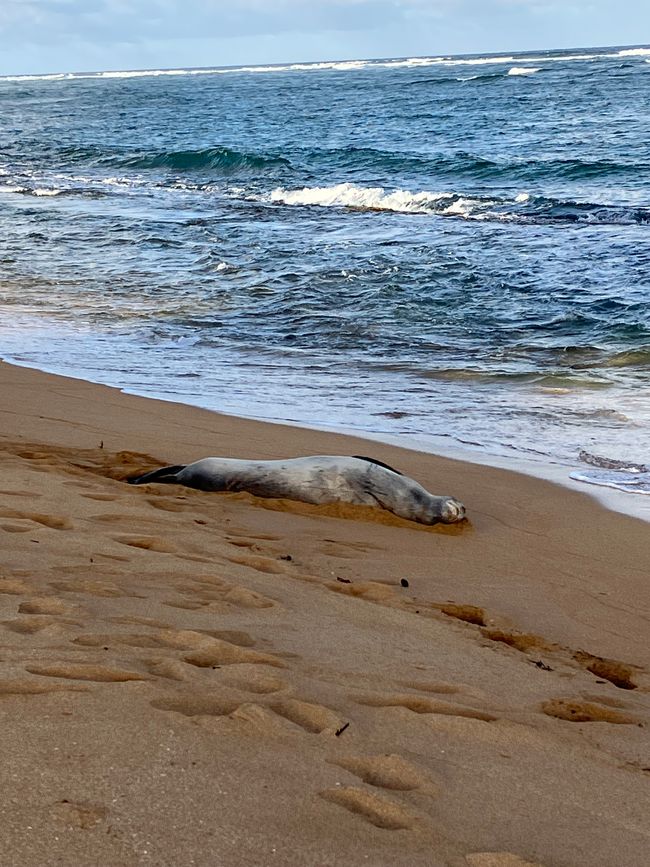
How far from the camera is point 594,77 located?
57.1 meters

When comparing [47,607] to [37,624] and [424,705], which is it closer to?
[37,624]

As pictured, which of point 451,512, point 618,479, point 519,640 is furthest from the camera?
point 618,479

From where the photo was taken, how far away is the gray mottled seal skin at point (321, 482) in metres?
5.54

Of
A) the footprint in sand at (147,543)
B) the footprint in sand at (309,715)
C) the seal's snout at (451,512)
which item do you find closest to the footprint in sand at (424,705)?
the footprint in sand at (309,715)

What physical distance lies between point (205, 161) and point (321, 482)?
24795 mm

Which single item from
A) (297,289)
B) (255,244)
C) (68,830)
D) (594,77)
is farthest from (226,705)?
(594,77)

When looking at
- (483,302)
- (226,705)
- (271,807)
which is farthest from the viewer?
(483,302)

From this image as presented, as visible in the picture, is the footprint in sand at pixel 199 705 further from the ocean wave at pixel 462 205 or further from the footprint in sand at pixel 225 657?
the ocean wave at pixel 462 205

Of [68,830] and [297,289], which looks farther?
[297,289]

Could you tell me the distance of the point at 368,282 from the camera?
13.1 metres

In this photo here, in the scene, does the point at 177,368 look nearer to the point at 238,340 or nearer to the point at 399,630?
the point at 238,340

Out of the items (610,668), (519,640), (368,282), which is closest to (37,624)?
(519,640)

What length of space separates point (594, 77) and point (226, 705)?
197 feet

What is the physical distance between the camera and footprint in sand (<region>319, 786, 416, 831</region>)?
7.09ft
